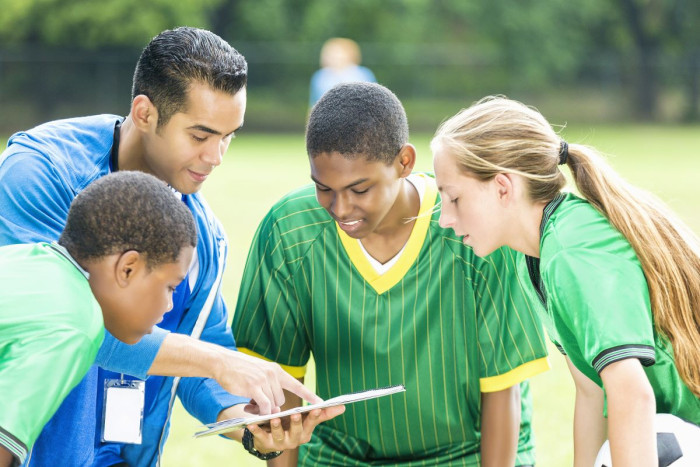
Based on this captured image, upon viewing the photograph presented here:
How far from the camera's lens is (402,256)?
11.1 feet

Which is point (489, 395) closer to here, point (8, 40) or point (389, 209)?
point (389, 209)

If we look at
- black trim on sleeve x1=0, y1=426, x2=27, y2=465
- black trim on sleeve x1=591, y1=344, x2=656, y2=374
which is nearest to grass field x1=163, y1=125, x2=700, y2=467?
black trim on sleeve x1=591, y1=344, x2=656, y2=374

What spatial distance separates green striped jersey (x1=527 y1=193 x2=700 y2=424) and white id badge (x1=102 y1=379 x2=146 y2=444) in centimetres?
137

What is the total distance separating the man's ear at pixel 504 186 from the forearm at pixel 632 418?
692 millimetres

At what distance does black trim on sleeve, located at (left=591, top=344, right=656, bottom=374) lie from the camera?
2504 millimetres

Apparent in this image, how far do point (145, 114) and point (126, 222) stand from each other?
773mm

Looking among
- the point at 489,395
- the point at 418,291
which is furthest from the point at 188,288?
the point at 489,395

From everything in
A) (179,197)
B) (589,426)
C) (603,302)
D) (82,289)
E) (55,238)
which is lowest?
(589,426)

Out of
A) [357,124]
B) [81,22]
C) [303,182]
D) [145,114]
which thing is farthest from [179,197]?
[81,22]

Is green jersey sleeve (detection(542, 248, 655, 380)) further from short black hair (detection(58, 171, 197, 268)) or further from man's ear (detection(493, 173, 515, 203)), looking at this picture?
short black hair (detection(58, 171, 197, 268))

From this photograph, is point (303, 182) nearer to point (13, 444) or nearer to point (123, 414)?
point (123, 414)

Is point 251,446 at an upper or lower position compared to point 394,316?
lower

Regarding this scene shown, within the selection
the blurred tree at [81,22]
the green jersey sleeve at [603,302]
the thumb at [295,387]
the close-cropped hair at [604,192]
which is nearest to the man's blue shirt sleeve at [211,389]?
the thumb at [295,387]

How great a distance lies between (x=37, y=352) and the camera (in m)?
2.21
